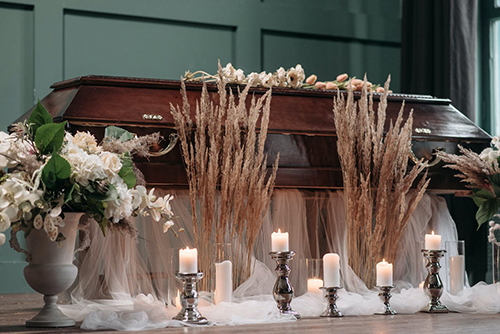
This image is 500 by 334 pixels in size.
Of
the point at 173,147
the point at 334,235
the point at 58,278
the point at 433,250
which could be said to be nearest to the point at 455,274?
the point at 433,250

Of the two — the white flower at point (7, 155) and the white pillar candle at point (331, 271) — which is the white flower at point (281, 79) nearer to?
the white pillar candle at point (331, 271)

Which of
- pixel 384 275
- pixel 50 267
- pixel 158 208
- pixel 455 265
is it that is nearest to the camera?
pixel 50 267

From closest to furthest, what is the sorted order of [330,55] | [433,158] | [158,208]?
[158,208] → [433,158] → [330,55]

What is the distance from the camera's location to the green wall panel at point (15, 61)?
3.64 metres

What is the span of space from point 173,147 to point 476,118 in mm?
1958

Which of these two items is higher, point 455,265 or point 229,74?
point 229,74

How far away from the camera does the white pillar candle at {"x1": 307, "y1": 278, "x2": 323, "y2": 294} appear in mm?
2430

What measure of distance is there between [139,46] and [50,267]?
2140 mm

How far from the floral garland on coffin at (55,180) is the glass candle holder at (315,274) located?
642 mm

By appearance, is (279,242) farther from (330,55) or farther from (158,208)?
(330,55)

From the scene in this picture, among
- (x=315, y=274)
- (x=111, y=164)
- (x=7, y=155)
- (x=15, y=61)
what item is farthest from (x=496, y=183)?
(x=15, y=61)

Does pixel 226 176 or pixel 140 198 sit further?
pixel 226 176

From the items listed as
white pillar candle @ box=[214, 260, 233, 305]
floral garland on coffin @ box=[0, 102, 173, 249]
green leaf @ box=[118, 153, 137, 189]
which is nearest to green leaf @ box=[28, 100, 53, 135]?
floral garland on coffin @ box=[0, 102, 173, 249]

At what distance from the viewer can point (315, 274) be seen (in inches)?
95.9
